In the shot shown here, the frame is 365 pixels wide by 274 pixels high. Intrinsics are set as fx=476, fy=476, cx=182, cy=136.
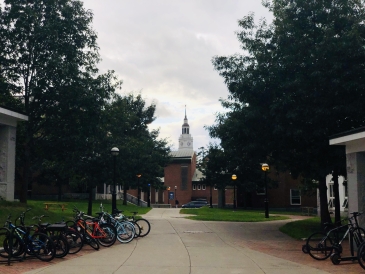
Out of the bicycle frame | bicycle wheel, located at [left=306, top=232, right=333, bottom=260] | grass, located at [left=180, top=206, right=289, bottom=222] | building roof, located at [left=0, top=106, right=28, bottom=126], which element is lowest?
grass, located at [left=180, top=206, right=289, bottom=222]

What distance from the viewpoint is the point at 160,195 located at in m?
76.8

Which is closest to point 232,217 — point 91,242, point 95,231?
point 95,231

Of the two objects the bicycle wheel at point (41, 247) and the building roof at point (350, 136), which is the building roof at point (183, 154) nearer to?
the building roof at point (350, 136)

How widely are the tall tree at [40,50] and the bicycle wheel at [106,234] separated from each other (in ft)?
35.7

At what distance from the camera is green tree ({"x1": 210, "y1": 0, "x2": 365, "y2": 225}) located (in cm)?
1747

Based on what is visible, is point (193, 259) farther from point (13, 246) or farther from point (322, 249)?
point (13, 246)

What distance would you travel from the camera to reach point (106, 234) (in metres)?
14.9

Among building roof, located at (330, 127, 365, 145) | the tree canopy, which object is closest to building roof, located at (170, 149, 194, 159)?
the tree canopy

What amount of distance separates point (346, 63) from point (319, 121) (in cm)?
234

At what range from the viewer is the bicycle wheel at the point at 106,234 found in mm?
14719

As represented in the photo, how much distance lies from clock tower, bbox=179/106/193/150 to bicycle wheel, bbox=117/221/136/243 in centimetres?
9931

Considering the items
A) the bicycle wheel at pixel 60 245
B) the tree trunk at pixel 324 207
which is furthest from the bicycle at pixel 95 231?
the tree trunk at pixel 324 207

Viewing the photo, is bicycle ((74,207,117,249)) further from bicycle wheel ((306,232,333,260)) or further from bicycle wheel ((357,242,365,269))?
bicycle wheel ((357,242,365,269))

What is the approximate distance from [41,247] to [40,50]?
15231mm
